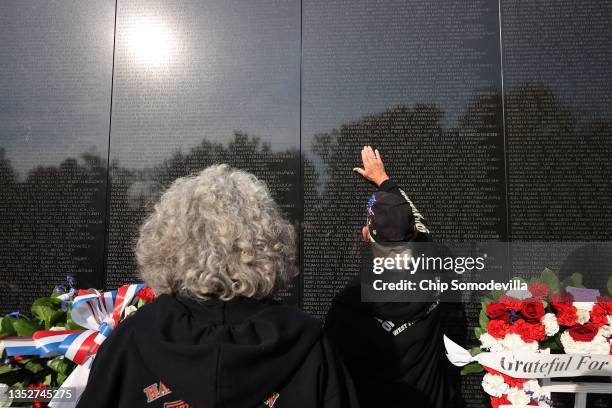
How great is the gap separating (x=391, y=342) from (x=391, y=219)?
2.17 ft

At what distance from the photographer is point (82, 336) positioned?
2951 millimetres

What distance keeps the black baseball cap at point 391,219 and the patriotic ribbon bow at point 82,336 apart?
5.87 ft

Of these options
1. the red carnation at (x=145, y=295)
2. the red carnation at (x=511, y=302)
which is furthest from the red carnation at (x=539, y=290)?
the red carnation at (x=145, y=295)

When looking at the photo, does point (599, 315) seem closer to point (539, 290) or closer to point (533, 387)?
point (539, 290)

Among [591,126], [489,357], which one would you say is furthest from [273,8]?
[489,357]

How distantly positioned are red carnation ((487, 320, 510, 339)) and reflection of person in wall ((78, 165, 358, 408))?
1.89m

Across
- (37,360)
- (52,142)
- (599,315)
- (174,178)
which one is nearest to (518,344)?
(599,315)

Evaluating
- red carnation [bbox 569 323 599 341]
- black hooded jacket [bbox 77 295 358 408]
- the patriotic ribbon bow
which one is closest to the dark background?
red carnation [bbox 569 323 599 341]

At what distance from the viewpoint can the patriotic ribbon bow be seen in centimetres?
288

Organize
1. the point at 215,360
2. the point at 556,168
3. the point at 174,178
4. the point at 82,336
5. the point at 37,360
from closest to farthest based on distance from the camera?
the point at 215,360 → the point at 82,336 → the point at 37,360 → the point at 556,168 → the point at 174,178

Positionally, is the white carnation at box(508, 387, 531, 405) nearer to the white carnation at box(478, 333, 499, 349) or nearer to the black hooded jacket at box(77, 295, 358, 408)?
the white carnation at box(478, 333, 499, 349)

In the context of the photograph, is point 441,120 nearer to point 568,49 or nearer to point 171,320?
point 568,49

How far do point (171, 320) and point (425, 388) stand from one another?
62.2 inches

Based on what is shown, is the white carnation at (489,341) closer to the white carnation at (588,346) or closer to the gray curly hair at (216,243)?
the white carnation at (588,346)
